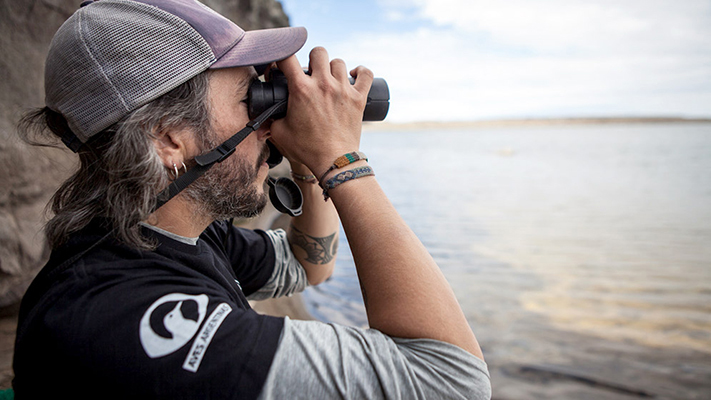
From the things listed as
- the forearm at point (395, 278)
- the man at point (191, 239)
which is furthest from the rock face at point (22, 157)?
the forearm at point (395, 278)

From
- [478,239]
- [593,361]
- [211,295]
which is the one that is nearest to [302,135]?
[211,295]

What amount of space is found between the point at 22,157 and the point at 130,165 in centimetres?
225

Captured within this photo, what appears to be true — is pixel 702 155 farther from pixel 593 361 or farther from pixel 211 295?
pixel 211 295

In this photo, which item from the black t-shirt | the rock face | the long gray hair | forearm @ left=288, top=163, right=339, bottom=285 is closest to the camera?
the black t-shirt

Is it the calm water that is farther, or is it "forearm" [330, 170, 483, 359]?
the calm water

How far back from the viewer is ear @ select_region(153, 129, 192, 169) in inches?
37.4

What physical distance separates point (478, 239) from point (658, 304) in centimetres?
253

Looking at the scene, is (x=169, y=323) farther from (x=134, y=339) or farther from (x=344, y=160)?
(x=344, y=160)

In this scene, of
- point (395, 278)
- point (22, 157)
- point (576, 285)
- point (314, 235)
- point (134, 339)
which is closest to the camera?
point (134, 339)

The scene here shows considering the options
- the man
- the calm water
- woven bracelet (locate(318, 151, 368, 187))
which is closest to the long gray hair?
the man

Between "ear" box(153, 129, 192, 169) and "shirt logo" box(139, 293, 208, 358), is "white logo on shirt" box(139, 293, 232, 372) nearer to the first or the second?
"shirt logo" box(139, 293, 208, 358)

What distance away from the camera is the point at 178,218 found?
3.15 feet

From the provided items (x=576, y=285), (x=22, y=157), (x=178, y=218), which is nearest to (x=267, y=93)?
(x=178, y=218)

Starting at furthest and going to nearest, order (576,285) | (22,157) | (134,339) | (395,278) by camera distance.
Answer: (576,285) < (22,157) < (395,278) < (134,339)
